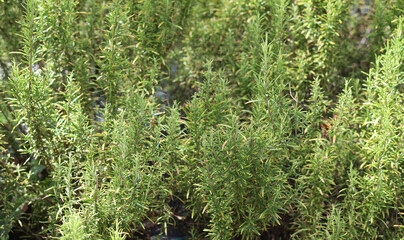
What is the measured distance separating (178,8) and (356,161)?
48.3 inches

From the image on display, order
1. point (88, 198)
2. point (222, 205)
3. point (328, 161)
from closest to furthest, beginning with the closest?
point (88, 198)
point (222, 205)
point (328, 161)

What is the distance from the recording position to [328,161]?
5.79 feet

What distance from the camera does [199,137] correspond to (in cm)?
175

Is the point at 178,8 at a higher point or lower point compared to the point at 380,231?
higher

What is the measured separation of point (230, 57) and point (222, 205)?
98 cm

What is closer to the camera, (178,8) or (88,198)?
(88,198)

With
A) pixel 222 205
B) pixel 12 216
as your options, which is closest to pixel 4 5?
pixel 12 216

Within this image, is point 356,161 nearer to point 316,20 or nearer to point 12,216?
point 316,20

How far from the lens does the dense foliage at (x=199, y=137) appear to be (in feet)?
5.29

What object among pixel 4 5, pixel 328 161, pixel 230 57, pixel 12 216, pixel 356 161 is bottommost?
pixel 12 216

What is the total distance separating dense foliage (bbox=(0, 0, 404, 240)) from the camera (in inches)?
63.5

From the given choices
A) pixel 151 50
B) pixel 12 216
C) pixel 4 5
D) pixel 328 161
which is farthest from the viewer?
pixel 4 5

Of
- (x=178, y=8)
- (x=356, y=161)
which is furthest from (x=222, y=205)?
(x=178, y=8)

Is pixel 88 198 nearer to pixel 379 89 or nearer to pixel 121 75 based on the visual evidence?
pixel 121 75
